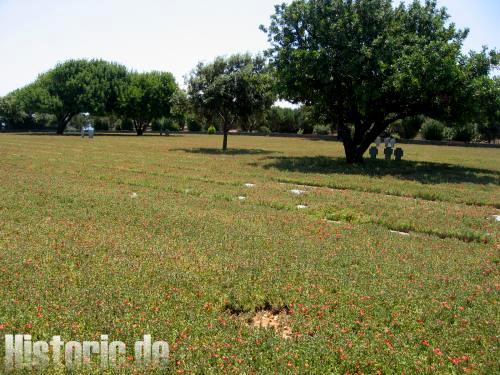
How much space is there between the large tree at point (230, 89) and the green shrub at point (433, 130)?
121ft

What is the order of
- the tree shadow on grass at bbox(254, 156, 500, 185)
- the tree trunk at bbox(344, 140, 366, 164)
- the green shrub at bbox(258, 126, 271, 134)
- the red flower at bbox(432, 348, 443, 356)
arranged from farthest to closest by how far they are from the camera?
the green shrub at bbox(258, 126, 271, 134), the tree trunk at bbox(344, 140, 366, 164), the tree shadow on grass at bbox(254, 156, 500, 185), the red flower at bbox(432, 348, 443, 356)

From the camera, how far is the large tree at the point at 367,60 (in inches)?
805

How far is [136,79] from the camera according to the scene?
7381cm

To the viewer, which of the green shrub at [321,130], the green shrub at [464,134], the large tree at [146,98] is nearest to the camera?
the green shrub at [464,134]

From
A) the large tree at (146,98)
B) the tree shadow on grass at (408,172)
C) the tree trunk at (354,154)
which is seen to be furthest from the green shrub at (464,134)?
the large tree at (146,98)

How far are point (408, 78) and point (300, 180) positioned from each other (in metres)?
7.54

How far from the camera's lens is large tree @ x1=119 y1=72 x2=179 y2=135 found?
230ft

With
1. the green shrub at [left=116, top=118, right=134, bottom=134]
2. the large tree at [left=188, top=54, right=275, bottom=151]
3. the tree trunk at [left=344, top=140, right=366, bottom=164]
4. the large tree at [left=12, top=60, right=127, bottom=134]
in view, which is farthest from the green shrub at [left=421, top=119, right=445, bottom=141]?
the green shrub at [left=116, top=118, right=134, bottom=134]

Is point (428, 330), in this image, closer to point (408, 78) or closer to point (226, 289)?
point (226, 289)

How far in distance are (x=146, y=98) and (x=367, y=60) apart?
55347 mm

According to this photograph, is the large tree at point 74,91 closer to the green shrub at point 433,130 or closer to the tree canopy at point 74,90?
the tree canopy at point 74,90

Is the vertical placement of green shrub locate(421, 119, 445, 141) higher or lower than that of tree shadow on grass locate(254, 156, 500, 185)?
higher

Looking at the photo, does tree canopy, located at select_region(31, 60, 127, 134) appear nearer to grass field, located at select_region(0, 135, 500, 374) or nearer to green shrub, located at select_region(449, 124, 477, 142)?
green shrub, located at select_region(449, 124, 477, 142)

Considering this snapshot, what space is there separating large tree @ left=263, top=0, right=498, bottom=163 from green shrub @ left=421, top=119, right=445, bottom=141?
4038 centimetres
